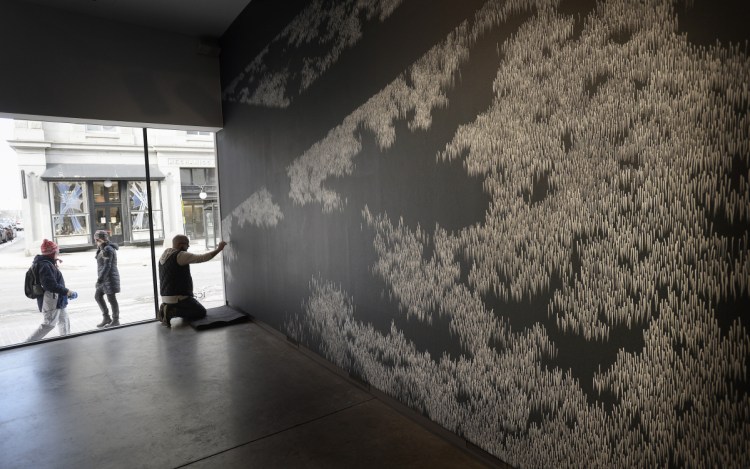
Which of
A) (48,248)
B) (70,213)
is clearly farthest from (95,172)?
(48,248)

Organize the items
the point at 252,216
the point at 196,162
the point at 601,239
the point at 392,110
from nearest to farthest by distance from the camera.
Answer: the point at 601,239, the point at 392,110, the point at 252,216, the point at 196,162

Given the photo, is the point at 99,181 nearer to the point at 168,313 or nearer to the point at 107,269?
the point at 107,269

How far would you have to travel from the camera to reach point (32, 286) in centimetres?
434

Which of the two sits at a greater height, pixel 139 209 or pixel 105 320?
pixel 139 209

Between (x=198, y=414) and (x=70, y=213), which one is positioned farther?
(x=70, y=213)

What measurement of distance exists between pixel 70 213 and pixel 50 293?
990 millimetres

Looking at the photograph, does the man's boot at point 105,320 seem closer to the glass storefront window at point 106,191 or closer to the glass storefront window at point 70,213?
the glass storefront window at point 70,213

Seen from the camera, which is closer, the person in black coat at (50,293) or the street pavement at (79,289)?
the person in black coat at (50,293)

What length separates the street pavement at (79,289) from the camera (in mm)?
4508

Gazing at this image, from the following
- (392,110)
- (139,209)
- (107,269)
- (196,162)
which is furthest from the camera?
(196,162)

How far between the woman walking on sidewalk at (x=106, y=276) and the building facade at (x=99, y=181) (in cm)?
20

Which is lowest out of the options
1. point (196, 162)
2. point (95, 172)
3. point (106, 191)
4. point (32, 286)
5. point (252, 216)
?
point (32, 286)

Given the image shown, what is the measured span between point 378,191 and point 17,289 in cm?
470

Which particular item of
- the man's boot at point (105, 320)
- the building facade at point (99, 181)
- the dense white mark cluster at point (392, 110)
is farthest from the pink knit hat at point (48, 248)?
the dense white mark cluster at point (392, 110)
